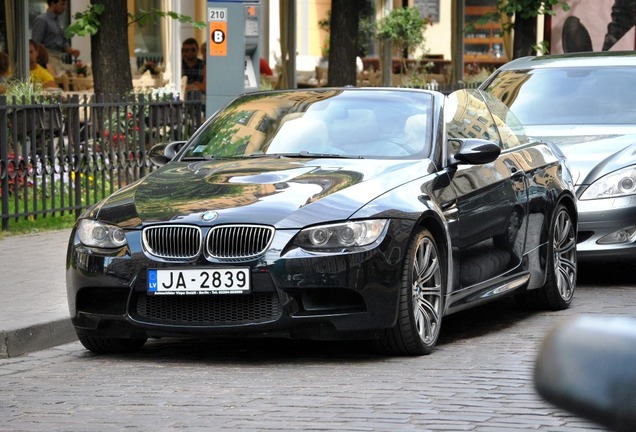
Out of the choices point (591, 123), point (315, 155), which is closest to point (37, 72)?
Answer: point (591, 123)

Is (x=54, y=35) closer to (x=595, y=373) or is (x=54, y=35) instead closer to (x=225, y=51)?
(x=225, y=51)

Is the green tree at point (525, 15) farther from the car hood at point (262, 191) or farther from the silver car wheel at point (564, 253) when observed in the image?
the car hood at point (262, 191)

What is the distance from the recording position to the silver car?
30.7ft

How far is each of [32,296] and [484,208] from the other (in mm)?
2995

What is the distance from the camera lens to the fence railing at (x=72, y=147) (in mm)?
11875

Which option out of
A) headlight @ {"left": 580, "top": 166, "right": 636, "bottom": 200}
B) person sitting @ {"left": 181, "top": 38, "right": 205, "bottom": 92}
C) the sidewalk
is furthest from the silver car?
person sitting @ {"left": 181, "top": 38, "right": 205, "bottom": 92}

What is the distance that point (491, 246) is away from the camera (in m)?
7.25

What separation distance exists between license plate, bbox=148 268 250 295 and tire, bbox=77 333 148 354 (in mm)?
711

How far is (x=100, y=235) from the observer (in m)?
6.40

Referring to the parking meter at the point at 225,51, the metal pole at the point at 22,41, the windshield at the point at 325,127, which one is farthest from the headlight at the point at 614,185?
the metal pole at the point at 22,41

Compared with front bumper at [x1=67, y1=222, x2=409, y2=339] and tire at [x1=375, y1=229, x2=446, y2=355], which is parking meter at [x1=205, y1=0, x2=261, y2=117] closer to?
tire at [x1=375, y1=229, x2=446, y2=355]

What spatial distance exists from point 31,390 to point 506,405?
210 cm

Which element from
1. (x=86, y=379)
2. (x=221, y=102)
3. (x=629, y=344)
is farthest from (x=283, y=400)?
(x=221, y=102)

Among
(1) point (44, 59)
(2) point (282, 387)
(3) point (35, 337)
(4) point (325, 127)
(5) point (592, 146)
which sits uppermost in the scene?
(1) point (44, 59)
